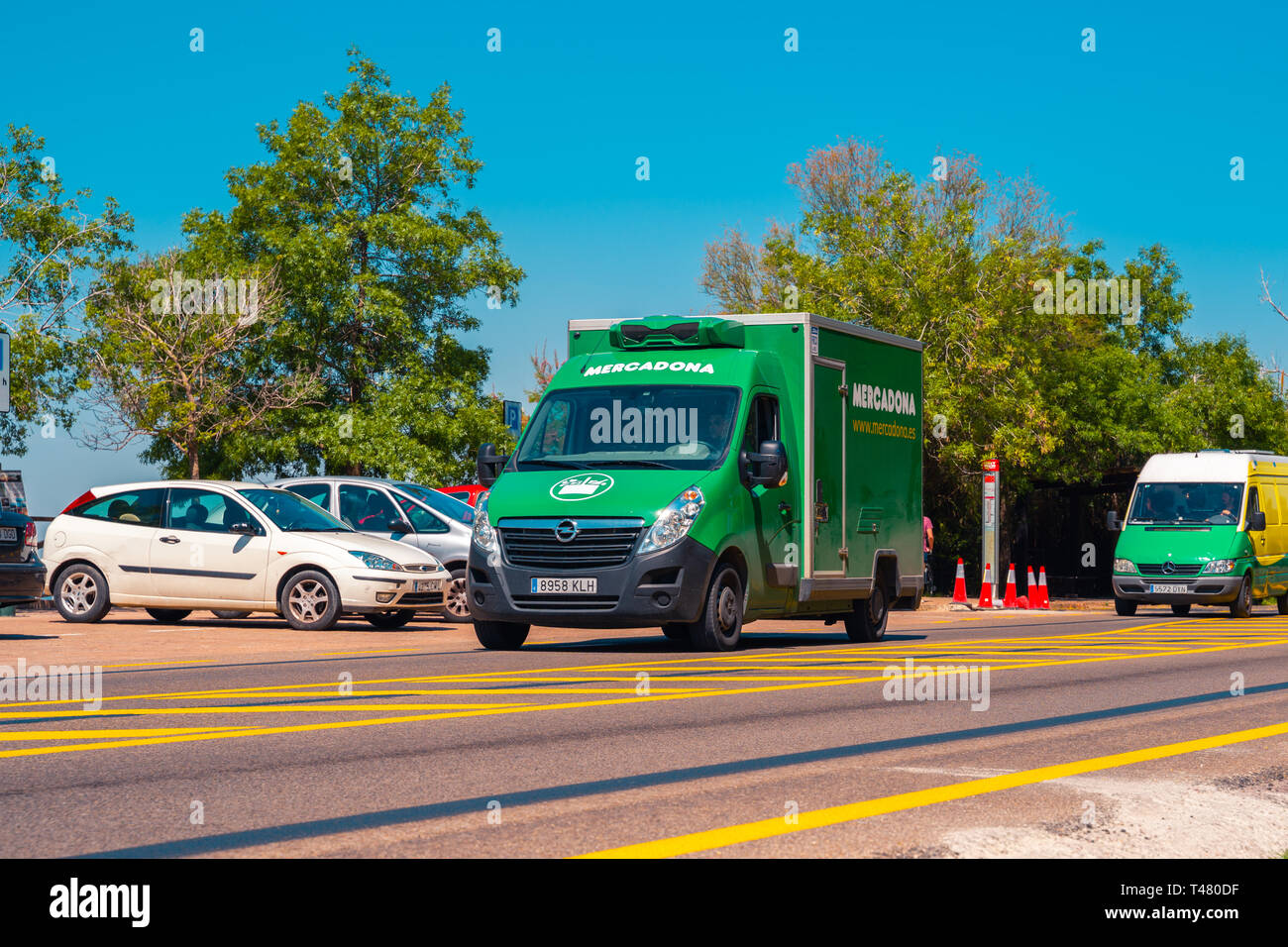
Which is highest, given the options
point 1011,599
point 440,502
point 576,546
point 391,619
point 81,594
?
point 440,502

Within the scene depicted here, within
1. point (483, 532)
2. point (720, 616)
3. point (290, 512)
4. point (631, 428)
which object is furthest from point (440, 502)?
point (720, 616)

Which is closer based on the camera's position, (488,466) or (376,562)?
(488,466)

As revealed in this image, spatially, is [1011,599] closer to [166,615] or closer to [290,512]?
[290,512]

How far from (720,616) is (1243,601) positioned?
16202 millimetres

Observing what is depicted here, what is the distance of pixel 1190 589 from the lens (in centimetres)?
2683

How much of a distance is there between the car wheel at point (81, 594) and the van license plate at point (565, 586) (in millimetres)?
7132

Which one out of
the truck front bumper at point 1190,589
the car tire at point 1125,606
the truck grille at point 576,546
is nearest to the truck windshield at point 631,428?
the truck grille at point 576,546

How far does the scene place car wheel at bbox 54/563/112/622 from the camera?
18.4 metres

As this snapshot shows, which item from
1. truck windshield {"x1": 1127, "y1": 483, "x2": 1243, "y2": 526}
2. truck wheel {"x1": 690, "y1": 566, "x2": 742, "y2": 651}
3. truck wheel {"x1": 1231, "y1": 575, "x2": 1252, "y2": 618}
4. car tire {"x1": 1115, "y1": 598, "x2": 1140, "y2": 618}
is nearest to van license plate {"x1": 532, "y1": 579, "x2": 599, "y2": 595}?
truck wheel {"x1": 690, "y1": 566, "x2": 742, "y2": 651}

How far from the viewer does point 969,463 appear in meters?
38.9

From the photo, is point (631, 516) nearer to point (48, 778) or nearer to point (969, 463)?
point (48, 778)

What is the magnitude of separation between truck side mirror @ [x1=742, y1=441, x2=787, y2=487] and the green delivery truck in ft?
0.06

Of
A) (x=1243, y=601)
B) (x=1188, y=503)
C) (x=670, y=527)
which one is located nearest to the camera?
(x=670, y=527)

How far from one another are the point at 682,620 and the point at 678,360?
2.64 m
